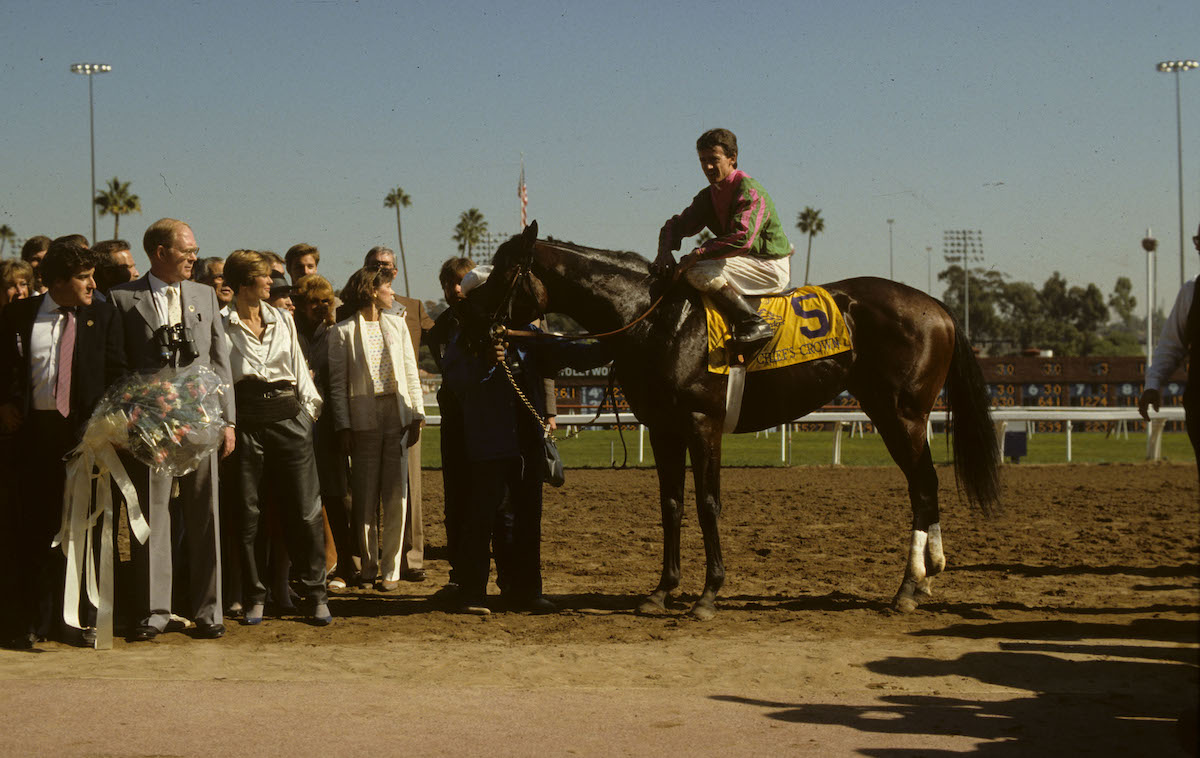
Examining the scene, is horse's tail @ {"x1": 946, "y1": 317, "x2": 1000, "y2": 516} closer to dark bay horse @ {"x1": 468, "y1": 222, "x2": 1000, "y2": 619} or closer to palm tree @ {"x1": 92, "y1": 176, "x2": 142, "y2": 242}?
dark bay horse @ {"x1": 468, "y1": 222, "x2": 1000, "y2": 619}

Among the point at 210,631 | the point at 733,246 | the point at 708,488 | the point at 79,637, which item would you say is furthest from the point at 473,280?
the point at 79,637

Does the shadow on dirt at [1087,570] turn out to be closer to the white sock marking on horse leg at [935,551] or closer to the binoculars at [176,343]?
the white sock marking on horse leg at [935,551]

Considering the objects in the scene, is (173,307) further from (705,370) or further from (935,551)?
(935,551)

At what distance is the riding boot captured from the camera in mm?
6277

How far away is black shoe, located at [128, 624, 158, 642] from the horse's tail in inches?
180

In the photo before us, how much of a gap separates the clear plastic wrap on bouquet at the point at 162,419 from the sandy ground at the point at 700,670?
0.91 metres

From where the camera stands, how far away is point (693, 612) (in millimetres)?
6090

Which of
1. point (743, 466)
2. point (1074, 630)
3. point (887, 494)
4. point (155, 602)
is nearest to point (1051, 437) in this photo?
point (743, 466)

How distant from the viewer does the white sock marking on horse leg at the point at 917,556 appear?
641 cm

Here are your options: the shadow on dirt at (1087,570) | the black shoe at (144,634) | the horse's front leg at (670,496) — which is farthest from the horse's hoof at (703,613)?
the black shoe at (144,634)

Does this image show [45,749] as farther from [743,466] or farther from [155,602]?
[743,466]

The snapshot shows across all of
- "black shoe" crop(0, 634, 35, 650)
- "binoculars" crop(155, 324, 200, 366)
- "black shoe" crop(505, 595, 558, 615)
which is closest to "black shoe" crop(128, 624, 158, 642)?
"black shoe" crop(0, 634, 35, 650)

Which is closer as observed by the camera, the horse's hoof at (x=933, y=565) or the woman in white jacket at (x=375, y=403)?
the horse's hoof at (x=933, y=565)

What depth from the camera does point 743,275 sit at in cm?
641
